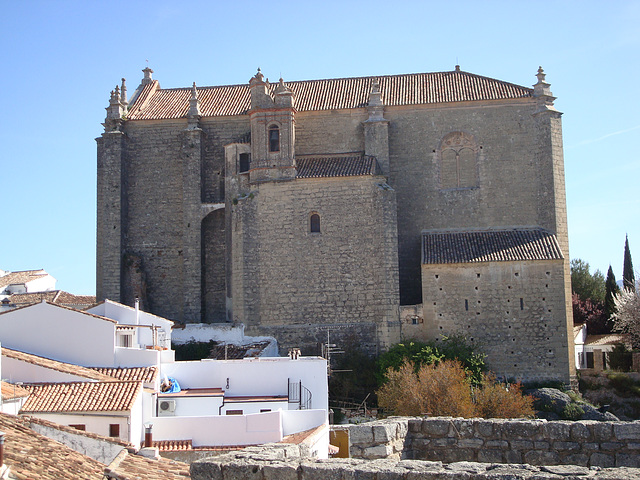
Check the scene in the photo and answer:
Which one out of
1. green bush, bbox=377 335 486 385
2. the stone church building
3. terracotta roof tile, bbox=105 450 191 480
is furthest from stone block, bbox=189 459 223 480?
the stone church building

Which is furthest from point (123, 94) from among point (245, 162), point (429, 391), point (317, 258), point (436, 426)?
point (436, 426)

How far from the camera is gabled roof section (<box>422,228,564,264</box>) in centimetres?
3112

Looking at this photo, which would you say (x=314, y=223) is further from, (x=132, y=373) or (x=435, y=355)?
(x=132, y=373)

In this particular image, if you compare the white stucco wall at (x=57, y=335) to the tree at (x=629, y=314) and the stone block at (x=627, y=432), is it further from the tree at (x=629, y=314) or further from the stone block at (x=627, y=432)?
the tree at (x=629, y=314)

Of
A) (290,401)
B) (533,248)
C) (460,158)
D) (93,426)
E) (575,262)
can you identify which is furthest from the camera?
(575,262)

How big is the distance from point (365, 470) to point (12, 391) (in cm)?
1489

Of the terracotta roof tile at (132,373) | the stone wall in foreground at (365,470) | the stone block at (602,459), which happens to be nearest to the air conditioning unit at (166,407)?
the terracotta roof tile at (132,373)

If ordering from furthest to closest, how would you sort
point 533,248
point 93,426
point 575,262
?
1. point 575,262
2. point 533,248
3. point 93,426

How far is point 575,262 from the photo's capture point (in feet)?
171

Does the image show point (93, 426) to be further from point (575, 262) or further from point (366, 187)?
point (575, 262)

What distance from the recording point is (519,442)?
30.2 ft

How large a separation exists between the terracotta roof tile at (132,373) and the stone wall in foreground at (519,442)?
14901 millimetres

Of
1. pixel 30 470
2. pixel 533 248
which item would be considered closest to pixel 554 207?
pixel 533 248

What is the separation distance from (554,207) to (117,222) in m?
18.0
